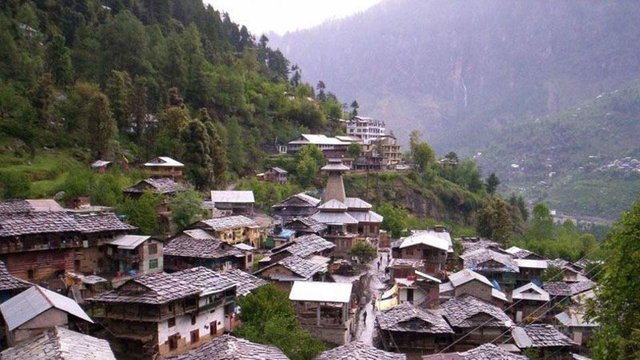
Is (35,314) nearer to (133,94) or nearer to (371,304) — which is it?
(371,304)

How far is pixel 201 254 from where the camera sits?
39875 mm

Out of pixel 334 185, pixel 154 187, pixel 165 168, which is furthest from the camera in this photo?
pixel 334 185

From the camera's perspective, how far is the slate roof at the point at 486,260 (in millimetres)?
49125

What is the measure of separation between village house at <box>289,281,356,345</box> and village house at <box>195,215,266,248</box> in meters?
12.7

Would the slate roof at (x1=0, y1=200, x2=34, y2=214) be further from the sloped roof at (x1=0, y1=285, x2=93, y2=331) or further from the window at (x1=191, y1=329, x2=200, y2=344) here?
the window at (x1=191, y1=329, x2=200, y2=344)

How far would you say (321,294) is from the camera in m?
34.2

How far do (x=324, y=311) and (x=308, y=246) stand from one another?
11.5m

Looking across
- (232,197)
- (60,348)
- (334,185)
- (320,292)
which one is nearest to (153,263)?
(320,292)

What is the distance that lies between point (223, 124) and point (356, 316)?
2181 inches

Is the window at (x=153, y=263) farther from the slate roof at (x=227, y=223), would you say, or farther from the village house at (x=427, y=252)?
the village house at (x=427, y=252)

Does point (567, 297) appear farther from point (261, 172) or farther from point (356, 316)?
point (261, 172)

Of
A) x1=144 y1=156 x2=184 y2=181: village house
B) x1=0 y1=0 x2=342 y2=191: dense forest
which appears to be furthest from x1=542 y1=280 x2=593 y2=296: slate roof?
x1=144 y1=156 x2=184 y2=181: village house

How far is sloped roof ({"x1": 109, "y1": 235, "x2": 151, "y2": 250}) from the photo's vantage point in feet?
123

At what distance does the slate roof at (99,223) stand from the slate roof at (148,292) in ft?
30.8
